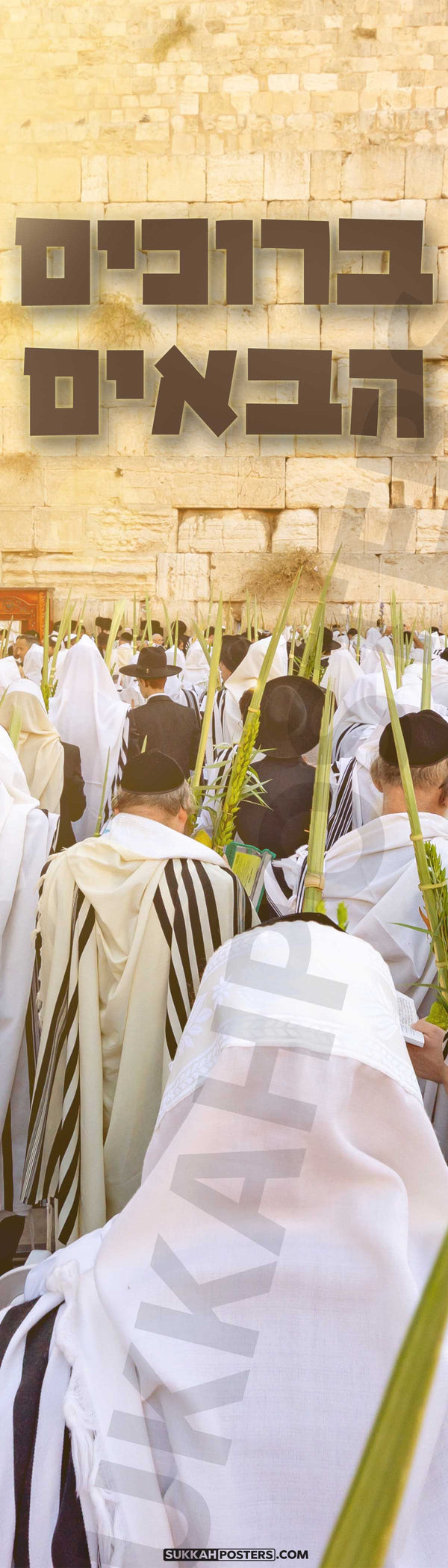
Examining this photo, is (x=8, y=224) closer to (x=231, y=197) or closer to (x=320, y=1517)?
(x=231, y=197)

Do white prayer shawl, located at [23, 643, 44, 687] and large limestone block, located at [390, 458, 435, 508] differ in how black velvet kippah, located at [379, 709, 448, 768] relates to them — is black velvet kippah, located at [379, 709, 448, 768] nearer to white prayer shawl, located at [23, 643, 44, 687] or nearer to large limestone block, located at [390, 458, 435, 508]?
white prayer shawl, located at [23, 643, 44, 687]

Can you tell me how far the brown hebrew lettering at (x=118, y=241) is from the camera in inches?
528

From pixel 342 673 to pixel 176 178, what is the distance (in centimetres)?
1035

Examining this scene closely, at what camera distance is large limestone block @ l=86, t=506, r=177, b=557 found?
13773 mm

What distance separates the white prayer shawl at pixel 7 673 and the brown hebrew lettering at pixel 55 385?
10202 millimetres

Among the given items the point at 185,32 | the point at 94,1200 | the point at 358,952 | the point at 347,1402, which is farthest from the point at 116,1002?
the point at 185,32

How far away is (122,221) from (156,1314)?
14743 millimetres

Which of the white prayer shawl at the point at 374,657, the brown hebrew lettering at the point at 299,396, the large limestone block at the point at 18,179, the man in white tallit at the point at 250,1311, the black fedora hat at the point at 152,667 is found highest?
the large limestone block at the point at 18,179

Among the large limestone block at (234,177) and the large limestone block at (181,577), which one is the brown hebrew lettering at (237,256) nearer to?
the large limestone block at (234,177)

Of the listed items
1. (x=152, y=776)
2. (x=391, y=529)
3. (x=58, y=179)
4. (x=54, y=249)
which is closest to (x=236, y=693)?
(x=152, y=776)

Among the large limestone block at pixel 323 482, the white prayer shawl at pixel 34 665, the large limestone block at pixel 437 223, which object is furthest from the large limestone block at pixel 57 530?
the white prayer shawl at pixel 34 665

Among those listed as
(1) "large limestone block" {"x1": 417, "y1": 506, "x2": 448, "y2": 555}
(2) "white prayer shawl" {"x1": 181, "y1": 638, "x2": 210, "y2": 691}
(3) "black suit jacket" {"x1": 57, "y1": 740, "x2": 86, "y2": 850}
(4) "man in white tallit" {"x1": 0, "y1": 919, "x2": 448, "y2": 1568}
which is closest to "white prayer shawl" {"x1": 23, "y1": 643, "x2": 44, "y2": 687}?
(2) "white prayer shawl" {"x1": 181, "y1": 638, "x2": 210, "y2": 691}

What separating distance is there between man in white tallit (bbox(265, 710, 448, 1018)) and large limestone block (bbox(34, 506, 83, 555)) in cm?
1186

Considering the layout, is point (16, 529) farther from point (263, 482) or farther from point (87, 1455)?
point (87, 1455)
